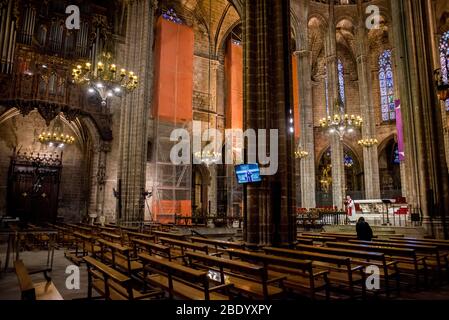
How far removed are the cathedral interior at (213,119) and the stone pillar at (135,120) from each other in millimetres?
66

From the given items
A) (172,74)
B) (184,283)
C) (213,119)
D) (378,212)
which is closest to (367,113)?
(378,212)

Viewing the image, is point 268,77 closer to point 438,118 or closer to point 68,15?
point 438,118

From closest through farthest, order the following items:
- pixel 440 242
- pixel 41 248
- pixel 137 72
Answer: pixel 440 242 < pixel 41 248 < pixel 137 72

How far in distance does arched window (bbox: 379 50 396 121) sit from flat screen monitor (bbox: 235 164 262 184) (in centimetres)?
2478

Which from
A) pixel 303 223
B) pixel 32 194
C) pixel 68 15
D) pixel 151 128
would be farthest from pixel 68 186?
pixel 303 223

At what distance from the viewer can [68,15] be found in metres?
17.5

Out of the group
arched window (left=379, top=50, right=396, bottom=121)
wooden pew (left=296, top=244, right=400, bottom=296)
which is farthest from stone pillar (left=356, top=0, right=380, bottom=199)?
wooden pew (left=296, top=244, right=400, bottom=296)

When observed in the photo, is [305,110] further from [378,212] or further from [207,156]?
[378,212]

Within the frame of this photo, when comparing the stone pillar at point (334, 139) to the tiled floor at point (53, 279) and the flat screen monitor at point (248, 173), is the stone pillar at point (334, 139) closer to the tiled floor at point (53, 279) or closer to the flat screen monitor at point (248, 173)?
the flat screen monitor at point (248, 173)

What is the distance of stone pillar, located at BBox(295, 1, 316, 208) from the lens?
21.5 m

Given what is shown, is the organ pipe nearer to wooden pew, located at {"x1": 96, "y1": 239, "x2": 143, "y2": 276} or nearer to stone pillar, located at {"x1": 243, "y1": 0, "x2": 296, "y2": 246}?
stone pillar, located at {"x1": 243, "y1": 0, "x2": 296, "y2": 246}

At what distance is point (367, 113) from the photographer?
74.3 ft

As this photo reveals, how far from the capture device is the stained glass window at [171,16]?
22.6m
